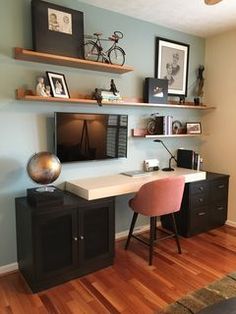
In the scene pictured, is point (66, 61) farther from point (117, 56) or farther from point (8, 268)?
point (8, 268)

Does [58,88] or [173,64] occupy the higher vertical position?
[173,64]

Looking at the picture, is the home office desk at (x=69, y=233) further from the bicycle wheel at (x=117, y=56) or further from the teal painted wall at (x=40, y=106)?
the bicycle wheel at (x=117, y=56)

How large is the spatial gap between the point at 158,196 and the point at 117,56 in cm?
159

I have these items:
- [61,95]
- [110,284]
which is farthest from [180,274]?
[61,95]

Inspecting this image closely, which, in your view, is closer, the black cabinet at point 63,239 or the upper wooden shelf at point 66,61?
the black cabinet at point 63,239

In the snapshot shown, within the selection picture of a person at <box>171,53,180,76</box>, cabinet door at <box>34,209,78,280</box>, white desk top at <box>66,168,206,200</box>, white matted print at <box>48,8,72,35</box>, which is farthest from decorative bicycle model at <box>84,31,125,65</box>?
cabinet door at <box>34,209,78,280</box>

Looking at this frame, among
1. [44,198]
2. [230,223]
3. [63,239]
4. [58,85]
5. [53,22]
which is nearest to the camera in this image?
[44,198]

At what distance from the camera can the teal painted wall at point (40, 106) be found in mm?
2385

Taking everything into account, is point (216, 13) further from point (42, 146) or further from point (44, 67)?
point (42, 146)

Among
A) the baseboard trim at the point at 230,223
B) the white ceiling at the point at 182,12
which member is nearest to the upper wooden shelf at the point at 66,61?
the white ceiling at the point at 182,12

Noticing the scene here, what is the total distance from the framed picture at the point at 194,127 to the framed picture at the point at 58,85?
181 centimetres

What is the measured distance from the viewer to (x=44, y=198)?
222 centimetres

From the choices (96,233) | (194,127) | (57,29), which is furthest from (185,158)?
(57,29)

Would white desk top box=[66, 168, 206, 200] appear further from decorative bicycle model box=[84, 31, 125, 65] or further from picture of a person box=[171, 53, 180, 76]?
picture of a person box=[171, 53, 180, 76]
